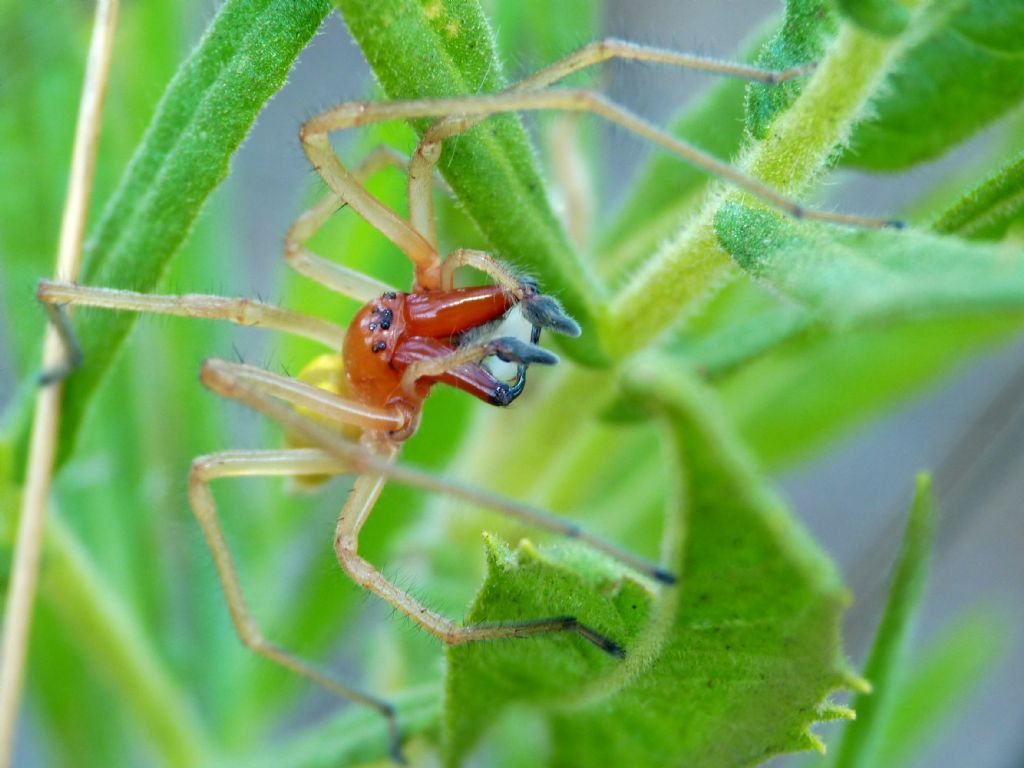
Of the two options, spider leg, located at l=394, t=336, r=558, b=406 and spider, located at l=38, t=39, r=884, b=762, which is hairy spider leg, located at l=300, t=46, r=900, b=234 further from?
spider leg, located at l=394, t=336, r=558, b=406

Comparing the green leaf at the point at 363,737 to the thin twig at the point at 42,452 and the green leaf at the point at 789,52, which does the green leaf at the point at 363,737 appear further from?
the green leaf at the point at 789,52

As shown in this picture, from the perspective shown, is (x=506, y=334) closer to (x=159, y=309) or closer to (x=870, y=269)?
(x=159, y=309)

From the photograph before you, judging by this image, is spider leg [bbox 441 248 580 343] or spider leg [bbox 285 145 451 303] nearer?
spider leg [bbox 441 248 580 343]

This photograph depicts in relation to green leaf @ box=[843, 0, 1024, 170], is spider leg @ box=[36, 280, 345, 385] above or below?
below

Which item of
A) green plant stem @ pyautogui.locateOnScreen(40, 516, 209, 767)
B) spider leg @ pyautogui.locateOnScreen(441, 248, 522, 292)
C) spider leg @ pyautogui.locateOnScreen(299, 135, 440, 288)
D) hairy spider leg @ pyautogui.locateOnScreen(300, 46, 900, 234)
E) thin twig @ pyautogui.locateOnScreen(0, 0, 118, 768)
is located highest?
hairy spider leg @ pyautogui.locateOnScreen(300, 46, 900, 234)

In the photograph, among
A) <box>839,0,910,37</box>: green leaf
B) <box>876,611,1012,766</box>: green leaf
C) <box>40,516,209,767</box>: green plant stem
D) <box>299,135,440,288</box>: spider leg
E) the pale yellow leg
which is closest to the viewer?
<box>839,0,910,37</box>: green leaf

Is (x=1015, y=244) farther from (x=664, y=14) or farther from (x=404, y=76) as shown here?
(x=664, y=14)

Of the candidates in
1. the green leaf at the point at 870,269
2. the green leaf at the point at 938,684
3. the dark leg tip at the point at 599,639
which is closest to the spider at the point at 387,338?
the dark leg tip at the point at 599,639

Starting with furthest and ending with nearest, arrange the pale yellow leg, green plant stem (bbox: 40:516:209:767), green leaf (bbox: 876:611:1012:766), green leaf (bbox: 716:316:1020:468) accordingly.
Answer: green leaf (bbox: 876:611:1012:766) < green leaf (bbox: 716:316:1020:468) < green plant stem (bbox: 40:516:209:767) < the pale yellow leg

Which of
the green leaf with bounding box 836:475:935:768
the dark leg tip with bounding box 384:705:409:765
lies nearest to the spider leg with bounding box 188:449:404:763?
the dark leg tip with bounding box 384:705:409:765
